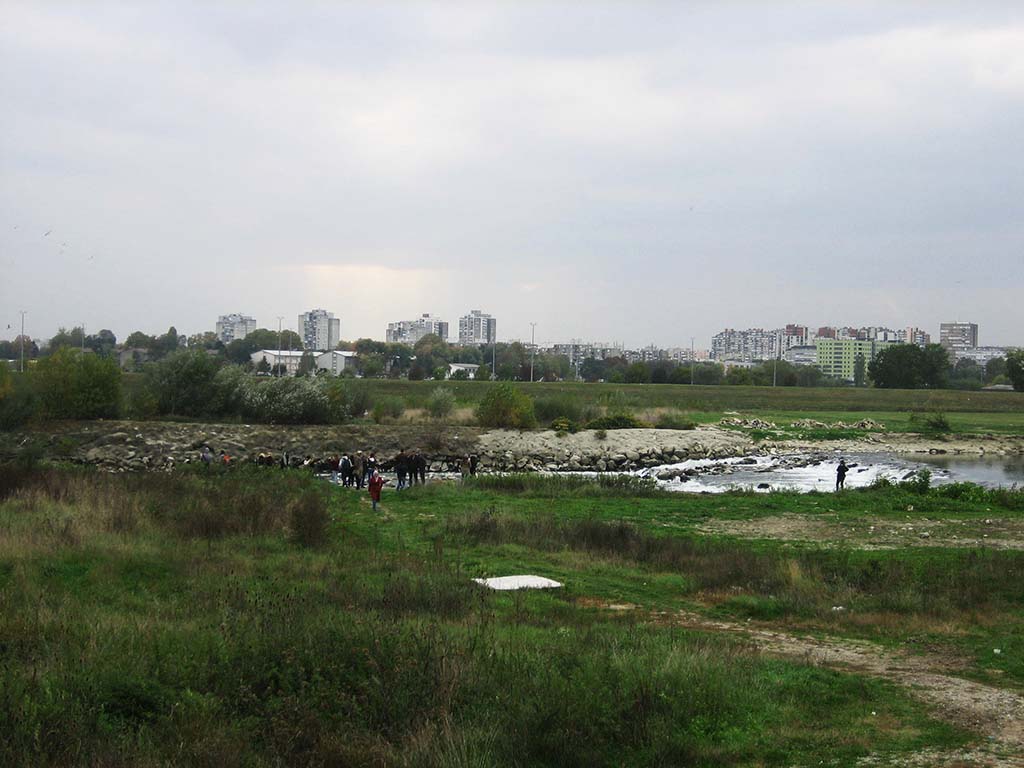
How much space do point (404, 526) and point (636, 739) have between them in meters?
16.3

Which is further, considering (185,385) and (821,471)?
(185,385)

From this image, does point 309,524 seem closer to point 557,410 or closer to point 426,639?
point 426,639

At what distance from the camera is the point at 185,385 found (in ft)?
211

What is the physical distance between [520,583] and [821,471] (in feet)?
129

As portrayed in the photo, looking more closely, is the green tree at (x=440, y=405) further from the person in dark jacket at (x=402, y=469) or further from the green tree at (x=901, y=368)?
the green tree at (x=901, y=368)

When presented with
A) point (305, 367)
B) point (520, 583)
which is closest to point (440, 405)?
point (305, 367)

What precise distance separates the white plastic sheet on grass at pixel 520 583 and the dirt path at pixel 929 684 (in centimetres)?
159

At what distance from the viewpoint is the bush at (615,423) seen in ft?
226

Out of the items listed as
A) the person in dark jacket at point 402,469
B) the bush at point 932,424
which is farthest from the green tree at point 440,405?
the bush at point 932,424

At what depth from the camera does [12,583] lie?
12.7 meters

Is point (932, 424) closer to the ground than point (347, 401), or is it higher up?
closer to the ground

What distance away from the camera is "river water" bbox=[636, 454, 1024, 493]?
1722 inches

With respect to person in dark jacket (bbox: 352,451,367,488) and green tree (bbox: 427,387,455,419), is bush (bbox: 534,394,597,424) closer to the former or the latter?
green tree (bbox: 427,387,455,419)

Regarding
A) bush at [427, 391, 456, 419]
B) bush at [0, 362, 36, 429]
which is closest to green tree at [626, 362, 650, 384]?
bush at [427, 391, 456, 419]
